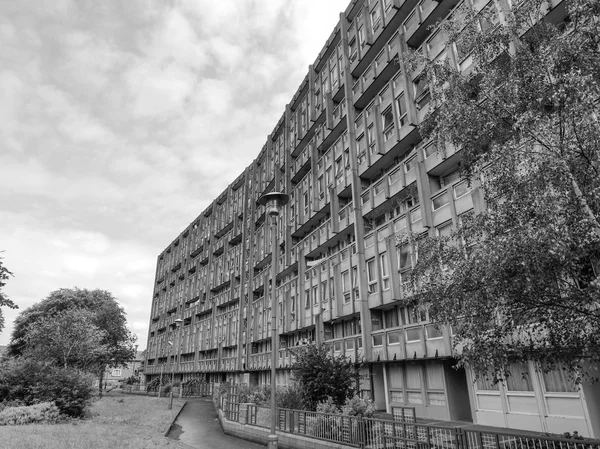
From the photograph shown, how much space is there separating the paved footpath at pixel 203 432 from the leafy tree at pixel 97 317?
31.5 m

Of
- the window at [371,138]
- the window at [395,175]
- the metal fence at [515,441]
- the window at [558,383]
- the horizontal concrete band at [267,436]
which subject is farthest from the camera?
the window at [371,138]

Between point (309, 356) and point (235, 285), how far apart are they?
1333 inches

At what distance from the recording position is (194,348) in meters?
60.3

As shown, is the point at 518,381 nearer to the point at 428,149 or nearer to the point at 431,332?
the point at 431,332

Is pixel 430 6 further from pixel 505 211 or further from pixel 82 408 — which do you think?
pixel 82 408

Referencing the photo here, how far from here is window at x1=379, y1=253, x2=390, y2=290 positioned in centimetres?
2367

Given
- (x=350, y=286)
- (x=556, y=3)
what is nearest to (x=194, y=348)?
(x=350, y=286)

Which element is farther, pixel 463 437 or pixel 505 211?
pixel 463 437

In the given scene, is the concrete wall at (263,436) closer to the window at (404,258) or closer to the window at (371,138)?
the window at (404,258)

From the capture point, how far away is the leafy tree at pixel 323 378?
63.6 feet

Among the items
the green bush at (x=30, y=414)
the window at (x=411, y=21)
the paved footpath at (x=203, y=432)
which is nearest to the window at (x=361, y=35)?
the window at (x=411, y=21)

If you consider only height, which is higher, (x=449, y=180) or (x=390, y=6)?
(x=390, y=6)

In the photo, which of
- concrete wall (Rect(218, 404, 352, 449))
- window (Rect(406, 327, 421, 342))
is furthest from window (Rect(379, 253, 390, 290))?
concrete wall (Rect(218, 404, 352, 449))

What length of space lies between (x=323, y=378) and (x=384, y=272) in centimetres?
732
